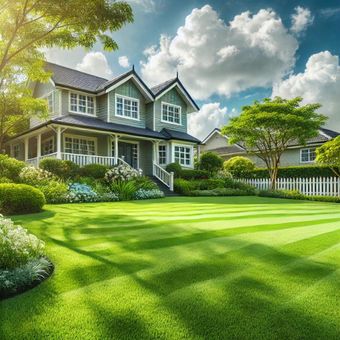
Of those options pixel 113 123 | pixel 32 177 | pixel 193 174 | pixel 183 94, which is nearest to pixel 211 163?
pixel 193 174

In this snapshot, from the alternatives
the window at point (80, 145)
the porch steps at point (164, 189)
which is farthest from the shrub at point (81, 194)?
the window at point (80, 145)

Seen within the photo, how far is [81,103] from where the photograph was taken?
22.7 meters

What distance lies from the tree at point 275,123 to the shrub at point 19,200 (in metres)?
16.2

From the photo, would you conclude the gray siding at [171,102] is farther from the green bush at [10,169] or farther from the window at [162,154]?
the green bush at [10,169]

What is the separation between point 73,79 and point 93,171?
950 centimetres

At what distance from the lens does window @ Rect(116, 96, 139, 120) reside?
23.8 m

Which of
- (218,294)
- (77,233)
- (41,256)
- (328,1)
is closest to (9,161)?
(77,233)

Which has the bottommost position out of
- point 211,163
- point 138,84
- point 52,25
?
point 211,163

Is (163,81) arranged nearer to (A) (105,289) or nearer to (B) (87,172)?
(B) (87,172)

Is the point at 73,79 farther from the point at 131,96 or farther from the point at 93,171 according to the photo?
the point at 93,171

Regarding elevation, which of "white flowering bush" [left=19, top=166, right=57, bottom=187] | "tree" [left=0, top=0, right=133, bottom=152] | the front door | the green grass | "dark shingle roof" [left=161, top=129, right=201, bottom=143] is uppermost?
"tree" [left=0, top=0, right=133, bottom=152]

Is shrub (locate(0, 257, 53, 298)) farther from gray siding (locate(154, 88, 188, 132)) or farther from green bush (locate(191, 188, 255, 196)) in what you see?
gray siding (locate(154, 88, 188, 132))

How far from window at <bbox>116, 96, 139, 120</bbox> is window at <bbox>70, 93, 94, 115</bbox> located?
207cm

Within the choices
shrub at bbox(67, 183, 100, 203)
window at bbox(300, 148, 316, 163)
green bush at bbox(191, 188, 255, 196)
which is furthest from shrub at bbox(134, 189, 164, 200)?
window at bbox(300, 148, 316, 163)
